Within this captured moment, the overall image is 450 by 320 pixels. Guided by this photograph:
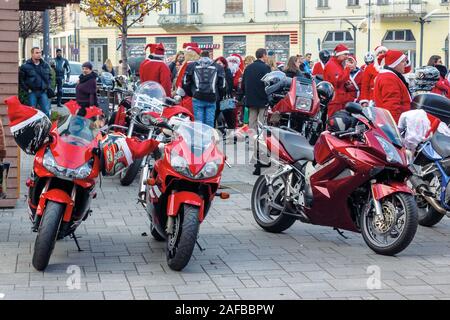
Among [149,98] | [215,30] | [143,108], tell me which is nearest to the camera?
[143,108]

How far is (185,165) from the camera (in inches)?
267

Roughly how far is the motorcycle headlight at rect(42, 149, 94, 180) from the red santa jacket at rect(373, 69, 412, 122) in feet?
13.4

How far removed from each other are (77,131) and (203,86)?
737 centimetres

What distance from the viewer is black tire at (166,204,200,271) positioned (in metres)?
6.66

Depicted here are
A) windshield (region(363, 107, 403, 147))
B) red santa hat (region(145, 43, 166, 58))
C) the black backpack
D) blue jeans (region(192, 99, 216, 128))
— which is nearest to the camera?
windshield (region(363, 107, 403, 147))

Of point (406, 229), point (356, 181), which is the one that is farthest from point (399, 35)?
point (406, 229)

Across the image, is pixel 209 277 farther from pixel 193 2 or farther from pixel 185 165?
pixel 193 2

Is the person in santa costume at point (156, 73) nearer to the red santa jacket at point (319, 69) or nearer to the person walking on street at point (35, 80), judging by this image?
the person walking on street at point (35, 80)

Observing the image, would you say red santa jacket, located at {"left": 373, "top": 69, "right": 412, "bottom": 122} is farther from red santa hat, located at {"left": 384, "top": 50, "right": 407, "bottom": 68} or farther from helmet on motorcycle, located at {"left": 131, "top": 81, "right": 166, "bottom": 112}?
helmet on motorcycle, located at {"left": 131, "top": 81, "right": 166, "bottom": 112}

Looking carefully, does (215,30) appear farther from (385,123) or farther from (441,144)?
(385,123)

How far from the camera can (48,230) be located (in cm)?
660

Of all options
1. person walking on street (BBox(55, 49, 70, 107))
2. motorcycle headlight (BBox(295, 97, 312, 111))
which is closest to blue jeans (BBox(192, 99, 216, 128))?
motorcycle headlight (BBox(295, 97, 312, 111))

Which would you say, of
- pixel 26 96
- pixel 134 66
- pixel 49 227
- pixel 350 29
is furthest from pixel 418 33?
pixel 49 227
